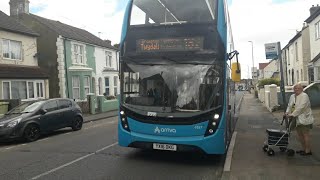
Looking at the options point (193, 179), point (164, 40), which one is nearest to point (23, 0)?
point (164, 40)

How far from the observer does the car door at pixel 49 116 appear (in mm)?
14466

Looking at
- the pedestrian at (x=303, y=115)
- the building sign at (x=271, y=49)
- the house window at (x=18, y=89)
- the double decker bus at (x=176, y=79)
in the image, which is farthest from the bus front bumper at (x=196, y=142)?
the house window at (x=18, y=89)

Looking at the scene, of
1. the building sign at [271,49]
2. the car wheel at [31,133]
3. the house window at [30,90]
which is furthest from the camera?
the house window at [30,90]

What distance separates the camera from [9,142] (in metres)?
13.9

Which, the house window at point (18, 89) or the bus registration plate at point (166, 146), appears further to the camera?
Answer: the house window at point (18, 89)

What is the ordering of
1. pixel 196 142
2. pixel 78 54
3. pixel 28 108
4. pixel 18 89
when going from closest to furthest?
pixel 196 142, pixel 28 108, pixel 18 89, pixel 78 54

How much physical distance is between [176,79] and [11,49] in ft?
61.5

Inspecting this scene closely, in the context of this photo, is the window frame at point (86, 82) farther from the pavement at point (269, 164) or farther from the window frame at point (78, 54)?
the pavement at point (269, 164)

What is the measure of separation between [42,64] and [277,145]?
84.6 feet

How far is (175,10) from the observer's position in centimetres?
916

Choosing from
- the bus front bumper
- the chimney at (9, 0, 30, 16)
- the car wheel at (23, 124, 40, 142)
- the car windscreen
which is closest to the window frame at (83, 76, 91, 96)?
the chimney at (9, 0, 30, 16)

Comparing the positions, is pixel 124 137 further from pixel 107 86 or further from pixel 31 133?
pixel 107 86

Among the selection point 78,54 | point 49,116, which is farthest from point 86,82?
point 49,116

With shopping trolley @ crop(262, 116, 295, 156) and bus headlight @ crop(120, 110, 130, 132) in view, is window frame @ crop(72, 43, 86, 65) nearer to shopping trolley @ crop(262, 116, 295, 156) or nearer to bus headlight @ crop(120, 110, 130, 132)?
bus headlight @ crop(120, 110, 130, 132)
